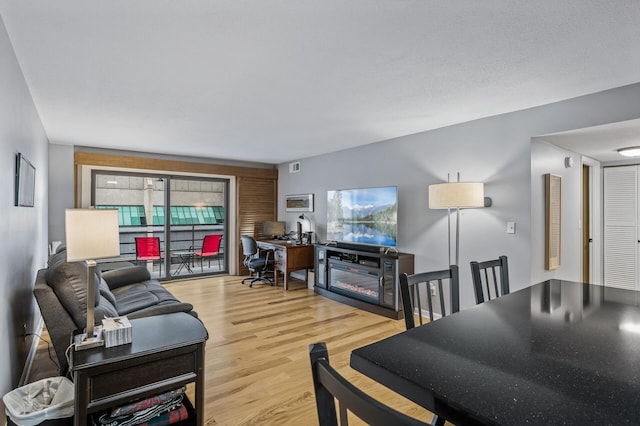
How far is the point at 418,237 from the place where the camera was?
4395 mm

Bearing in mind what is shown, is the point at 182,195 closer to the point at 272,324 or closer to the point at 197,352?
the point at 272,324

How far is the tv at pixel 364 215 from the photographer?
4.52 m

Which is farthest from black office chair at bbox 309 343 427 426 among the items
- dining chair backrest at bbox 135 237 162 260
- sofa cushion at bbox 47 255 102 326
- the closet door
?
dining chair backrest at bbox 135 237 162 260

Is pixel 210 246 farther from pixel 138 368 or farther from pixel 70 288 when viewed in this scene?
pixel 138 368

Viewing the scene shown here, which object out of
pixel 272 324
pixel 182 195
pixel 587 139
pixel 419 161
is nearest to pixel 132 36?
pixel 272 324

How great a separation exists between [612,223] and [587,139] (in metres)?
1.85

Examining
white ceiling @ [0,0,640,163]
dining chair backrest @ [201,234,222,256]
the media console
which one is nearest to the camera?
white ceiling @ [0,0,640,163]

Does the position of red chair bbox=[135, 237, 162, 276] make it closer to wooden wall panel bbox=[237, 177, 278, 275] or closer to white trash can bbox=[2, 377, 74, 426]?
wooden wall panel bbox=[237, 177, 278, 275]

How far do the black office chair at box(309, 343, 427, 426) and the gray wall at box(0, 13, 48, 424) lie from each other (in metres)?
2.10

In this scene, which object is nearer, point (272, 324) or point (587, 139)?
point (587, 139)

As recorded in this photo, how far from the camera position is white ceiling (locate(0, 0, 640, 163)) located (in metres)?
1.80

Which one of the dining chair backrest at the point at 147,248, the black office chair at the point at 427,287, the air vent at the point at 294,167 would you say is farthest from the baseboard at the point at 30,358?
the air vent at the point at 294,167

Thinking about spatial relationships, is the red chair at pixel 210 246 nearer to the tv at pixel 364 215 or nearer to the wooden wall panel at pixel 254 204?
the wooden wall panel at pixel 254 204

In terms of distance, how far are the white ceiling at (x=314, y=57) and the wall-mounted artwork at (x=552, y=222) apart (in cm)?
94
